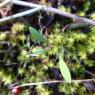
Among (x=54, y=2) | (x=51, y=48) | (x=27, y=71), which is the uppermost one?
(x=54, y=2)

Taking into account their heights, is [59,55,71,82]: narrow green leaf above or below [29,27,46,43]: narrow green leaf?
below

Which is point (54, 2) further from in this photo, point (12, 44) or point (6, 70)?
point (6, 70)

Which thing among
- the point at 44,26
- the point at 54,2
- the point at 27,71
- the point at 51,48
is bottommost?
the point at 27,71

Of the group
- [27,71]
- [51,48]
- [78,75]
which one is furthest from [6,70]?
[78,75]

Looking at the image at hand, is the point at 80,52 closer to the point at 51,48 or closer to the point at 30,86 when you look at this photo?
the point at 51,48

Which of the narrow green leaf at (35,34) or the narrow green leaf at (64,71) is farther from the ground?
the narrow green leaf at (35,34)

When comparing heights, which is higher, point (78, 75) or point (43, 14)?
point (43, 14)

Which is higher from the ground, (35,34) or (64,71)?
(35,34)

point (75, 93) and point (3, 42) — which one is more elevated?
point (3, 42)
